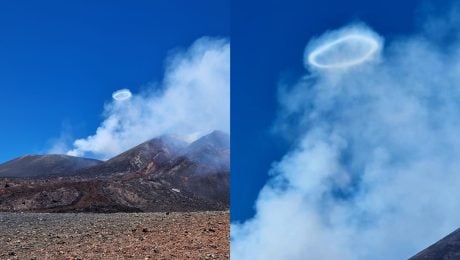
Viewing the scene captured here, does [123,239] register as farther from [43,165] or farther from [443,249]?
[43,165]

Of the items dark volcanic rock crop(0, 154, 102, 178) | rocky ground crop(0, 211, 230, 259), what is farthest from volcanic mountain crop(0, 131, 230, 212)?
rocky ground crop(0, 211, 230, 259)

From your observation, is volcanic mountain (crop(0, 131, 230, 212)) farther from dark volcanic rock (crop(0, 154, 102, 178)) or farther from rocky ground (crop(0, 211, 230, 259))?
rocky ground (crop(0, 211, 230, 259))

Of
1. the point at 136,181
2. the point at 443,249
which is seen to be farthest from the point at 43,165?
the point at 443,249

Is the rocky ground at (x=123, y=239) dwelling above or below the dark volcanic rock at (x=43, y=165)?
below

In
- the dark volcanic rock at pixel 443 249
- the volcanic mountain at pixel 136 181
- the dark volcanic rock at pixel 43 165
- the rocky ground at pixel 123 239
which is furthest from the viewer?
the dark volcanic rock at pixel 43 165

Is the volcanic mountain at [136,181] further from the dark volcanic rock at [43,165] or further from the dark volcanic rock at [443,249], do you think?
the dark volcanic rock at [443,249]

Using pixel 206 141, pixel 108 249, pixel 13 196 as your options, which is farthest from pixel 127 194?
pixel 108 249

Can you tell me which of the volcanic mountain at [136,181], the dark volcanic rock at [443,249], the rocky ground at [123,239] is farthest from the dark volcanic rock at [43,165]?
the dark volcanic rock at [443,249]

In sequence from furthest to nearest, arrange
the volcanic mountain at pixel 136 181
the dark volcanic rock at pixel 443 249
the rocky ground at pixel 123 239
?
the volcanic mountain at pixel 136 181
the rocky ground at pixel 123 239
the dark volcanic rock at pixel 443 249
